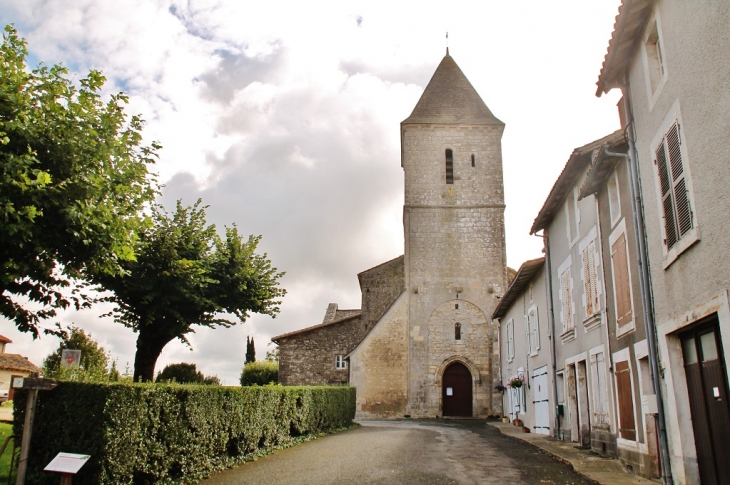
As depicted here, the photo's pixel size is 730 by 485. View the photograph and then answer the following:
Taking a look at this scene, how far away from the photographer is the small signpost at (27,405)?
6.78 m

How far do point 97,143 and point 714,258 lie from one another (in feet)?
30.9

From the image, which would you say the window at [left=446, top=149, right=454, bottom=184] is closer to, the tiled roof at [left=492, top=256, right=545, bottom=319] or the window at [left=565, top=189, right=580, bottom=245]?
the tiled roof at [left=492, top=256, right=545, bottom=319]

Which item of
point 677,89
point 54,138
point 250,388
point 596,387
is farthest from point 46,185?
point 596,387

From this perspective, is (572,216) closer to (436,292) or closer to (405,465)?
(405,465)

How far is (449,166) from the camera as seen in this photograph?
31.1 metres

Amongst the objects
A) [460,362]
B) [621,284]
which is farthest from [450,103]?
[621,284]

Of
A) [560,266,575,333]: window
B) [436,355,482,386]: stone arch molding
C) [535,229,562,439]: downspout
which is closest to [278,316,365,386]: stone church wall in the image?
[436,355,482,386]: stone arch molding

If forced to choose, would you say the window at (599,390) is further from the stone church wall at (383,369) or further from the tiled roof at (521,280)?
the stone church wall at (383,369)

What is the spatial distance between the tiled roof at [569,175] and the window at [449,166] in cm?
1538

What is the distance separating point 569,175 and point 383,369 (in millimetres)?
17742

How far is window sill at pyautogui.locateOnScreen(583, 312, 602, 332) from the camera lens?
35.7ft

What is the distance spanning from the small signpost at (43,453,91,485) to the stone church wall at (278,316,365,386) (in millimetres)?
24420

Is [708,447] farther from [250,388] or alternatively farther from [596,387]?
[250,388]

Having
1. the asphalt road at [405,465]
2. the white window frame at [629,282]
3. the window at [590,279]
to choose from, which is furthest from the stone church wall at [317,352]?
the white window frame at [629,282]
